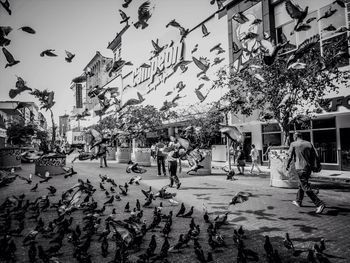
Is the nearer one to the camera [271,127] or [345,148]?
[345,148]

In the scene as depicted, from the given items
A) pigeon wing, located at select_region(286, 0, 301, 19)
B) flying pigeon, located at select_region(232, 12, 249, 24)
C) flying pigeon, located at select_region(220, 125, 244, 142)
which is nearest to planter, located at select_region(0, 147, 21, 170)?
flying pigeon, located at select_region(220, 125, 244, 142)

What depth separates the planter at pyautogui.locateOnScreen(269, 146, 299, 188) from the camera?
30.8 ft

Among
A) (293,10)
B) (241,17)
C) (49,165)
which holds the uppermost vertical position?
(241,17)

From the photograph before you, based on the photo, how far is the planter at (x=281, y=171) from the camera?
9.39m

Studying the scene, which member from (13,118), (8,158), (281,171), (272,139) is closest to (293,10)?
(281,171)

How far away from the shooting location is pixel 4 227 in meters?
4.73

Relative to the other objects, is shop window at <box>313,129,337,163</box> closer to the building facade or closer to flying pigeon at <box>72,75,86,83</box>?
the building facade

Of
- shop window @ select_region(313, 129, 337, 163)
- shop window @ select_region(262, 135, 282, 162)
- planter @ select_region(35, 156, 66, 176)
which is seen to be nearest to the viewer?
planter @ select_region(35, 156, 66, 176)

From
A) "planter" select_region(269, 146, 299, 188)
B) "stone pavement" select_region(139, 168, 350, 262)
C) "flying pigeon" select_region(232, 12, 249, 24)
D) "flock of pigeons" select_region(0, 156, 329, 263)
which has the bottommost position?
"stone pavement" select_region(139, 168, 350, 262)

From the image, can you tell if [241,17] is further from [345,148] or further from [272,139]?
[272,139]

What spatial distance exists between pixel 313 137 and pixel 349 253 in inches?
548

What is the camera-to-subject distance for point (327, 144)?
15.4 meters

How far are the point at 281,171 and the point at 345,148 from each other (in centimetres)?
753

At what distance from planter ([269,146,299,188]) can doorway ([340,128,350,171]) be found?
715 cm
